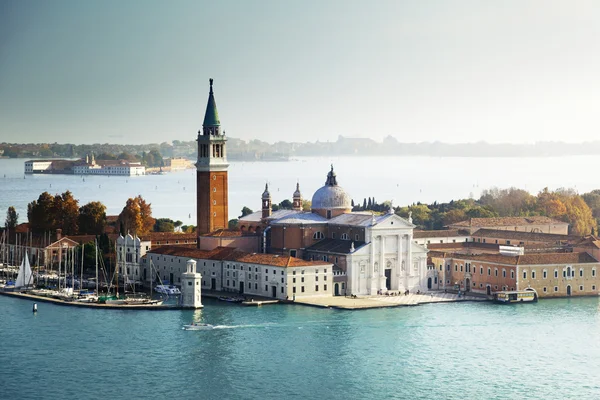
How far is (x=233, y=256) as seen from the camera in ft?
127

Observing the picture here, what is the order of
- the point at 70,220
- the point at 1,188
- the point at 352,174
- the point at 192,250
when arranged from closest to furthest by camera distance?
the point at 192,250 → the point at 70,220 → the point at 1,188 → the point at 352,174

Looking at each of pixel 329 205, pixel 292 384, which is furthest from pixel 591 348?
pixel 329 205

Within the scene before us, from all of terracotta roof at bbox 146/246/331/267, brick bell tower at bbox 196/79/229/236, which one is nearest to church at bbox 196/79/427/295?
brick bell tower at bbox 196/79/229/236

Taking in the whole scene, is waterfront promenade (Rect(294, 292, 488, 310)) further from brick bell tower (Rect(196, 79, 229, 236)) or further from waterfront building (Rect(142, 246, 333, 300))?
brick bell tower (Rect(196, 79, 229, 236))

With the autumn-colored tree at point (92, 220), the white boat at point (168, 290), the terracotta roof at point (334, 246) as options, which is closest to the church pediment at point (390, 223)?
the terracotta roof at point (334, 246)

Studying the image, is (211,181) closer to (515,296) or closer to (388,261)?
(388,261)

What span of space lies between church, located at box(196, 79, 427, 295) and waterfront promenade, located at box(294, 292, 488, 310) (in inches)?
28.2

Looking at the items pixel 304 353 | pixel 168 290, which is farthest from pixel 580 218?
pixel 304 353

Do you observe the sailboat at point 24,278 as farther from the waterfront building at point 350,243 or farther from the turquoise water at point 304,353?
the waterfront building at point 350,243

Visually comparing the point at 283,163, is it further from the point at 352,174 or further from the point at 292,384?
the point at 292,384

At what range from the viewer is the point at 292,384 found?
26266 mm

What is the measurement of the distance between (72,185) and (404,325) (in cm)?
8498

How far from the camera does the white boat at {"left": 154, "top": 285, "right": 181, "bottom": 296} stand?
38438mm

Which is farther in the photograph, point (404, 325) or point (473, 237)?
point (473, 237)
